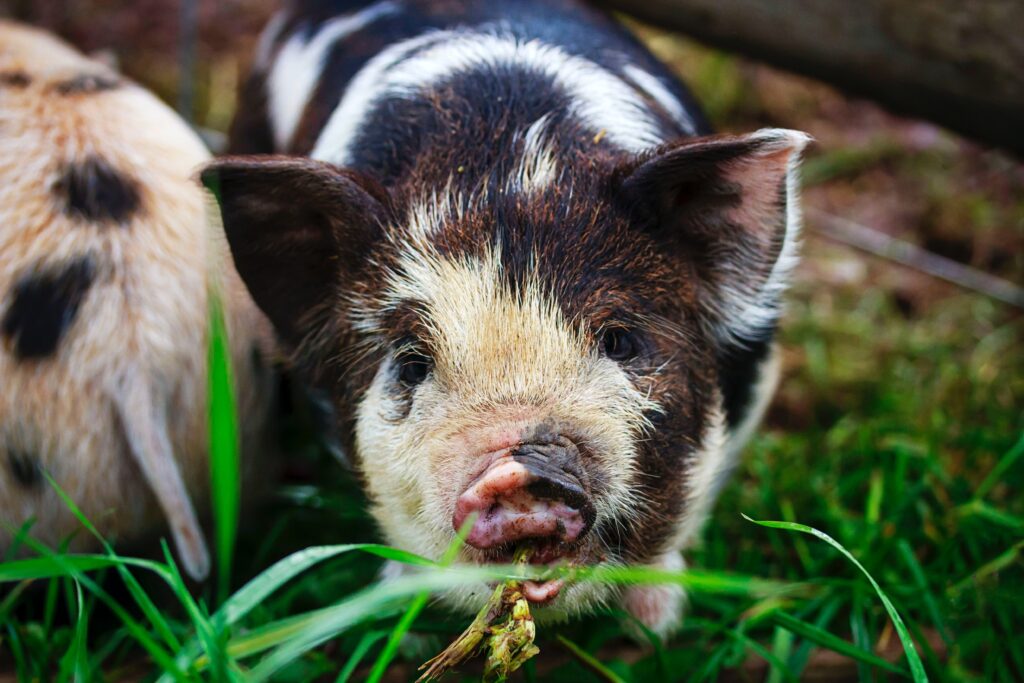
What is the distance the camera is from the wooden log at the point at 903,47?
3.11 meters

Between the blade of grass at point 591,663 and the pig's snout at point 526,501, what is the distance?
53 centimetres

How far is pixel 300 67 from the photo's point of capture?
334 cm

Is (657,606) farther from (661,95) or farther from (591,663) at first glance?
(661,95)

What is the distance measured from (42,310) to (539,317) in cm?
126

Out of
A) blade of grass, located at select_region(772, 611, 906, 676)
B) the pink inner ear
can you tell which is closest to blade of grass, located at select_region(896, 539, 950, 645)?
blade of grass, located at select_region(772, 611, 906, 676)

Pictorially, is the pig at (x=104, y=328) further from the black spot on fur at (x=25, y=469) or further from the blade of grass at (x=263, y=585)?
the blade of grass at (x=263, y=585)

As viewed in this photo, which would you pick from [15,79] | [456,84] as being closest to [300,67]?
[15,79]

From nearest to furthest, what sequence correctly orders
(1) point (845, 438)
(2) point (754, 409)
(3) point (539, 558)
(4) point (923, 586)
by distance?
(3) point (539, 558)
(4) point (923, 586)
(2) point (754, 409)
(1) point (845, 438)

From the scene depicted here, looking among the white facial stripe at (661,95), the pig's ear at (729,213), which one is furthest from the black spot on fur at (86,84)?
the pig's ear at (729,213)

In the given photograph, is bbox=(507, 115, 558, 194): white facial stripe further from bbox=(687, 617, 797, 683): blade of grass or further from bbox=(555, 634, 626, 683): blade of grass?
bbox=(687, 617, 797, 683): blade of grass

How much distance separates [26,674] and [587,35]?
2204 mm

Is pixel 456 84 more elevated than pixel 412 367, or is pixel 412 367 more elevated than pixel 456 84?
pixel 456 84

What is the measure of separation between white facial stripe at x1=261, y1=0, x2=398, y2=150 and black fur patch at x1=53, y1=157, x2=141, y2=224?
0.67 metres

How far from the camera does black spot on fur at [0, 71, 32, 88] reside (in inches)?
114
